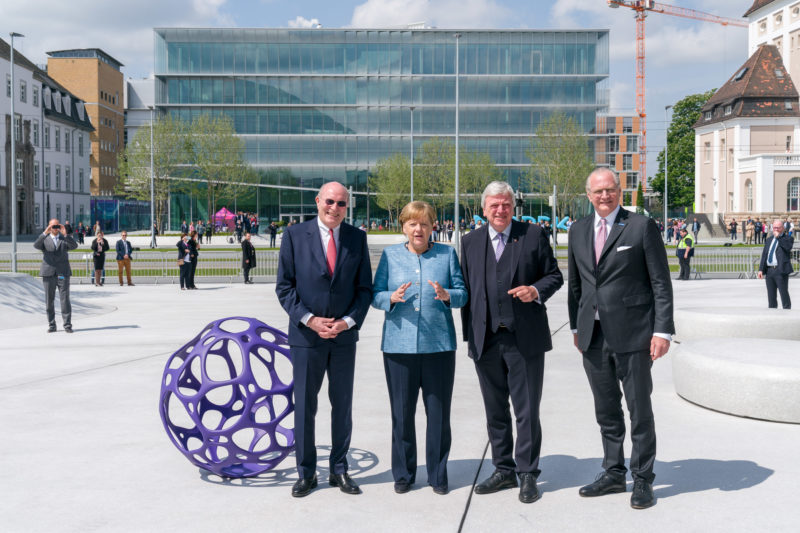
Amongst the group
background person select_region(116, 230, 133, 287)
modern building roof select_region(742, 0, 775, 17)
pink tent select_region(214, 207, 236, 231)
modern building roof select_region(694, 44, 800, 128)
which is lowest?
background person select_region(116, 230, 133, 287)

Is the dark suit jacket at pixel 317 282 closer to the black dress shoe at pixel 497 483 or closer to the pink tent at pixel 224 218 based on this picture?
the black dress shoe at pixel 497 483

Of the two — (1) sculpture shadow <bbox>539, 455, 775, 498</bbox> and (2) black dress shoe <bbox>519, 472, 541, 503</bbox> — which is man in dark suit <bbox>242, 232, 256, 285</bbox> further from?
(2) black dress shoe <bbox>519, 472, 541, 503</bbox>

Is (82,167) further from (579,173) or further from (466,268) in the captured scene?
(466,268)

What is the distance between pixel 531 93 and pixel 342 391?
88.0 metres

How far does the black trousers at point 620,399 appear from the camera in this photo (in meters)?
5.16

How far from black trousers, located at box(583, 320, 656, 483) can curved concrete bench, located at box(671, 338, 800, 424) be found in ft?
8.29

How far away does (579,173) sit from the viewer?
65375mm

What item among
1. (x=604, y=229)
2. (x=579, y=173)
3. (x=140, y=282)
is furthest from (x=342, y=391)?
(x=579, y=173)

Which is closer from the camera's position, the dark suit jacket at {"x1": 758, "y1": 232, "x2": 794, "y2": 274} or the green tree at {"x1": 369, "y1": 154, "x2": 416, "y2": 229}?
the dark suit jacket at {"x1": 758, "y1": 232, "x2": 794, "y2": 274}

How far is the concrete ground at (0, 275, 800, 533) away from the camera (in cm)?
487

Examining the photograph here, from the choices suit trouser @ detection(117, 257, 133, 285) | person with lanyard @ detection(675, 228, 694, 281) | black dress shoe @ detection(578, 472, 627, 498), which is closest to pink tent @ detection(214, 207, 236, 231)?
suit trouser @ detection(117, 257, 133, 285)

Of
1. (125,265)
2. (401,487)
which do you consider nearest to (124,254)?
(125,265)

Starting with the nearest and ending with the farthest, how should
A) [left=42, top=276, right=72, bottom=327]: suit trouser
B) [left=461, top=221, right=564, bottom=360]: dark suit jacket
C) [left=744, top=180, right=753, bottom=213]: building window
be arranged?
[left=461, top=221, right=564, bottom=360]: dark suit jacket < [left=42, top=276, right=72, bottom=327]: suit trouser < [left=744, top=180, right=753, bottom=213]: building window

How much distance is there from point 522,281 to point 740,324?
6.66 metres
